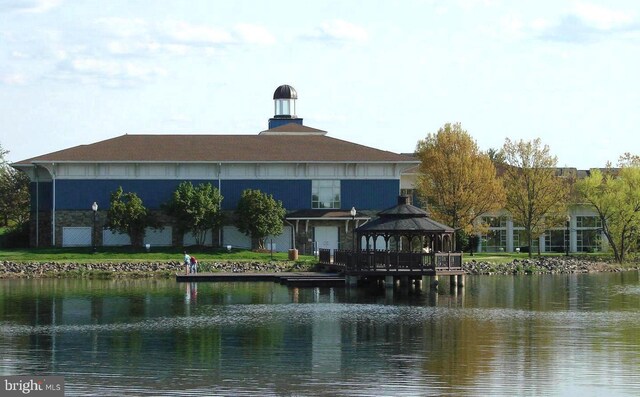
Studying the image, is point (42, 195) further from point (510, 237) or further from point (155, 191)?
point (510, 237)

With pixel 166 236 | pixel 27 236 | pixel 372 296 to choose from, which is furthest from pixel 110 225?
pixel 372 296

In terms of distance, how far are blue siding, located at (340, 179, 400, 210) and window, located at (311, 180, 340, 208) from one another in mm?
335

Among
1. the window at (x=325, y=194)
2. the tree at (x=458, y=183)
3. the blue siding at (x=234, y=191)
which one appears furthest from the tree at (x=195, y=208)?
the tree at (x=458, y=183)

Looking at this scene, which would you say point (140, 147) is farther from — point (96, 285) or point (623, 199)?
point (623, 199)

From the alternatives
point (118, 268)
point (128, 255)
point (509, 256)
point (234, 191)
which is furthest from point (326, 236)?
point (118, 268)

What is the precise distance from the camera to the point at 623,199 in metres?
82.1

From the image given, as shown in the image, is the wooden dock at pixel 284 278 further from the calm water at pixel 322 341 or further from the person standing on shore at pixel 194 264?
→ the calm water at pixel 322 341

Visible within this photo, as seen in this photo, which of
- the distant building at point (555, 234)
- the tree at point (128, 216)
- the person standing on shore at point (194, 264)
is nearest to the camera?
the person standing on shore at point (194, 264)

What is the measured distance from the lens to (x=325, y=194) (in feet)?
247

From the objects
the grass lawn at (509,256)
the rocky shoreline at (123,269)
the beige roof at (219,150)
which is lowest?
the rocky shoreline at (123,269)

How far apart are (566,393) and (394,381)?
4027mm

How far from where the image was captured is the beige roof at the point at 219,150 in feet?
243

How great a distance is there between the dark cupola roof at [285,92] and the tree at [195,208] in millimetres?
21426

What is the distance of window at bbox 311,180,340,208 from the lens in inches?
2955
